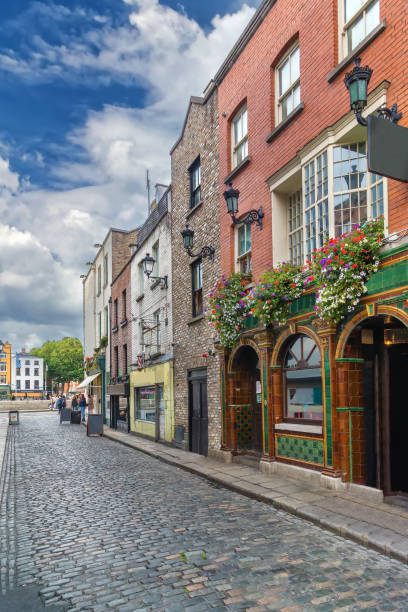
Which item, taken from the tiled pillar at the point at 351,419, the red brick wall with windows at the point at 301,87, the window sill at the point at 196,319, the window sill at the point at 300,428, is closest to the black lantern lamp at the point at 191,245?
the red brick wall with windows at the point at 301,87

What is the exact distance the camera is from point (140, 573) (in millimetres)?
5082

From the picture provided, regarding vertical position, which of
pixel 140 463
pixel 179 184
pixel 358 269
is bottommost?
pixel 140 463

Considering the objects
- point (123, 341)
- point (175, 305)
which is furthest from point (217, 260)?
point (123, 341)

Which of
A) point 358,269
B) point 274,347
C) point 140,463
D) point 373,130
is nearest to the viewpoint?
point 373,130

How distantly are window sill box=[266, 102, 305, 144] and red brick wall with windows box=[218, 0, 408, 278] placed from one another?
0.21 feet

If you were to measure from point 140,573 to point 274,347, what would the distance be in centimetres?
626

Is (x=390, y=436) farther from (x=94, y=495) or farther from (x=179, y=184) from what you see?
(x=179, y=184)

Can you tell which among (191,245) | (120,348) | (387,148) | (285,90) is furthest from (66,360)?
(387,148)

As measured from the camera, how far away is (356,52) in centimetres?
805

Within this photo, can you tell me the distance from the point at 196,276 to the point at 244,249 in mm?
3311

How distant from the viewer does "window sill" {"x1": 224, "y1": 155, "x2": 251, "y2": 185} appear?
473 inches

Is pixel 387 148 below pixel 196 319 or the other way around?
the other way around

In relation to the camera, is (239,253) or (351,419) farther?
(239,253)

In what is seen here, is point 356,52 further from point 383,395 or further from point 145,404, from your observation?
point 145,404
